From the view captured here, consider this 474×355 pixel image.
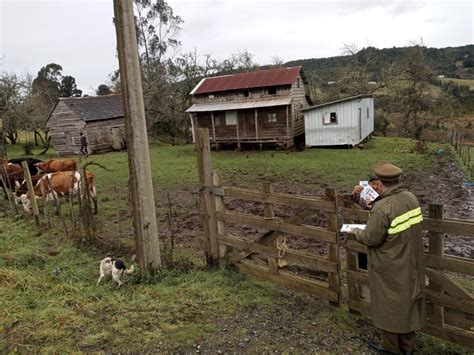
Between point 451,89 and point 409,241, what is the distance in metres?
58.8

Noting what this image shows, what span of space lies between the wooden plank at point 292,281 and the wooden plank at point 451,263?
1287 millimetres

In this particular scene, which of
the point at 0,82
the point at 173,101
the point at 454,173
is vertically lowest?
the point at 454,173

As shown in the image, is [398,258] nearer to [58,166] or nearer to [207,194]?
[207,194]

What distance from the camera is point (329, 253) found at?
14.8ft

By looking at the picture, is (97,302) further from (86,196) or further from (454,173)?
(454,173)

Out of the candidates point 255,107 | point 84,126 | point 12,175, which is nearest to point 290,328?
point 12,175

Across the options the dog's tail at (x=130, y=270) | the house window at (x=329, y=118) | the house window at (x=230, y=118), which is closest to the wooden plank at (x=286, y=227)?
the dog's tail at (x=130, y=270)

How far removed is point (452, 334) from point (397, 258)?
39.8 inches

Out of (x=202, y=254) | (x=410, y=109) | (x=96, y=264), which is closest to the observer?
(x=96, y=264)

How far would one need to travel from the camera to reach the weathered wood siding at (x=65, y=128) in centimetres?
2970


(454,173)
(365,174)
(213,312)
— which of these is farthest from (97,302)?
(454,173)

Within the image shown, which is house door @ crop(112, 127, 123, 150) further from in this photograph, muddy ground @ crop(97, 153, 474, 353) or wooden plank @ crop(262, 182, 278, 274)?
wooden plank @ crop(262, 182, 278, 274)

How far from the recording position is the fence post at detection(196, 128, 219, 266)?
5.73 m

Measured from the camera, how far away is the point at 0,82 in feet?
111
